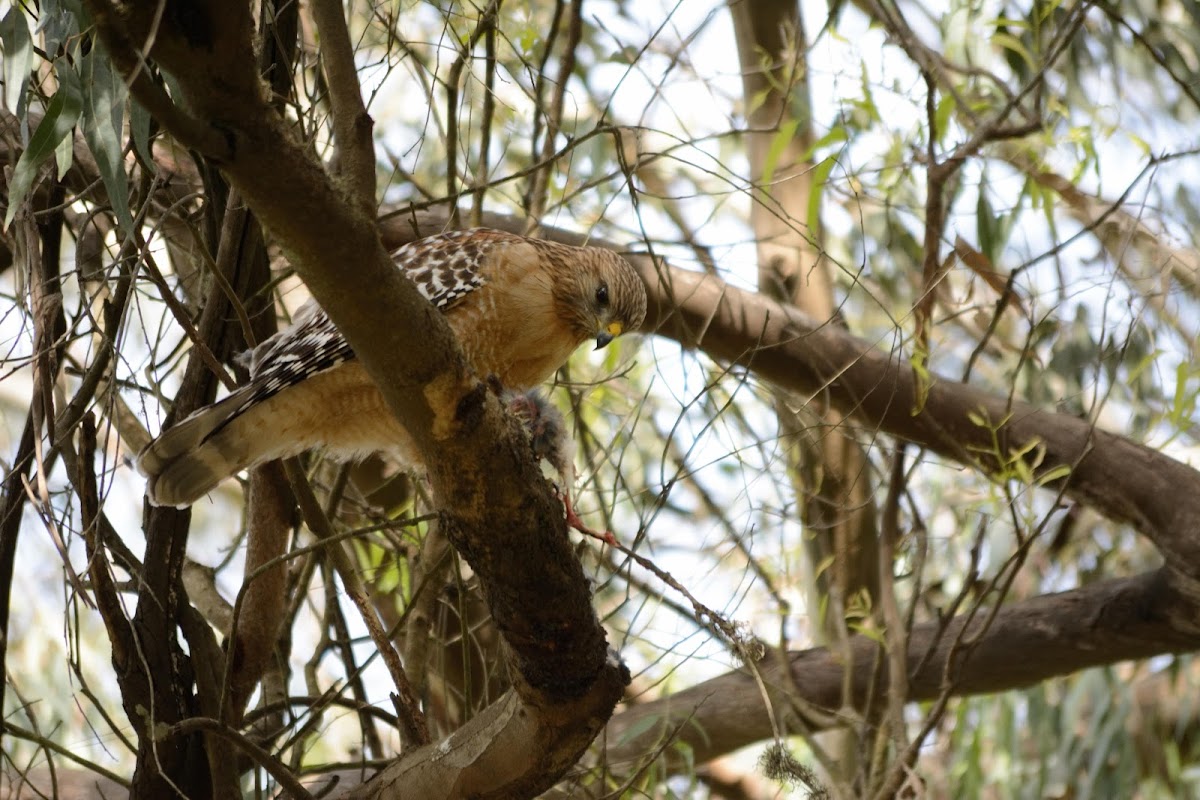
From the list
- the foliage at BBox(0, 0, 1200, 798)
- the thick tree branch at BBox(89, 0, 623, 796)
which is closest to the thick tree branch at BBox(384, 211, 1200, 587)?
the foliage at BBox(0, 0, 1200, 798)

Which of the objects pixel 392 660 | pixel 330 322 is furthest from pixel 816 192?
pixel 392 660

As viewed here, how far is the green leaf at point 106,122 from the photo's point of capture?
212cm

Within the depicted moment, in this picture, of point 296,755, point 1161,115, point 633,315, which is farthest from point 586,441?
point 1161,115

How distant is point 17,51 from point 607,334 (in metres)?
1.69

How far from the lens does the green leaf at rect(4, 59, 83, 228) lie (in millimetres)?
2119

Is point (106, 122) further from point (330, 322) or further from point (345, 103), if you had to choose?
point (330, 322)

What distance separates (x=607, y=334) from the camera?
3.53 metres

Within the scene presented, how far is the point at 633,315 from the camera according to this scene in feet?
12.0

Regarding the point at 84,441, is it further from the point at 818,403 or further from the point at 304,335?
the point at 818,403

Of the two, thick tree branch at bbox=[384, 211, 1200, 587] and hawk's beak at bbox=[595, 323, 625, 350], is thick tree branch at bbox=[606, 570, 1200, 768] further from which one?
hawk's beak at bbox=[595, 323, 625, 350]

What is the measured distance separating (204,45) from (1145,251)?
452cm

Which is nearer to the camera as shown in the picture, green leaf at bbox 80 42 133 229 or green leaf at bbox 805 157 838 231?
green leaf at bbox 80 42 133 229

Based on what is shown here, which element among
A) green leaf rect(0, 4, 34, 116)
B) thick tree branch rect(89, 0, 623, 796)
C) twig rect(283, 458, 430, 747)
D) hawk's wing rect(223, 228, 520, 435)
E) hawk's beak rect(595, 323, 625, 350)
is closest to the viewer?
thick tree branch rect(89, 0, 623, 796)

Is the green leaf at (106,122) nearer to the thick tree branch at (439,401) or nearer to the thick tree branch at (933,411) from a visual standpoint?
the thick tree branch at (439,401)
